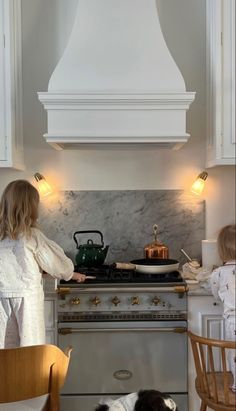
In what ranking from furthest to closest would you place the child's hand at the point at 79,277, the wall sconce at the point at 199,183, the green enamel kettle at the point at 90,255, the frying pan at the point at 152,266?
1. the wall sconce at the point at 199,183
2. the green enamel kettle at the point at 90,255
3. the frying pan at the point at 152,266
4. the child's hand at the point at 79,277

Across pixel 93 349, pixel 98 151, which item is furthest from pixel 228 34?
pixel 93 349

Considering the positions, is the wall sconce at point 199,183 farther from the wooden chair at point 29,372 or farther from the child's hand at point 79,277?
the wooden chair at point 29,372

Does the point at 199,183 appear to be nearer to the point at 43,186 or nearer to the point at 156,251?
the point at 156,251

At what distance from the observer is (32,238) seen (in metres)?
2.10

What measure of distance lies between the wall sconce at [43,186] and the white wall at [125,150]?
55 mm

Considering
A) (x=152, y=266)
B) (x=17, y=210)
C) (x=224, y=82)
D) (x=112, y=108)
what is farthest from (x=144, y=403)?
(x=224, y=82)

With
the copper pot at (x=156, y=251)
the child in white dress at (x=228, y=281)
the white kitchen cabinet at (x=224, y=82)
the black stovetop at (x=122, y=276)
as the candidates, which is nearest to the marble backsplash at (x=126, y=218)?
the copper pot at (x=156, y=251)

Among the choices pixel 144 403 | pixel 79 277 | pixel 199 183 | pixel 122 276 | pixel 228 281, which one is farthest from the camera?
pixel 199 183

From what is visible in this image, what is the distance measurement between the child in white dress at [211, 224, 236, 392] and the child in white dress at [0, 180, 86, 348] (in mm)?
680

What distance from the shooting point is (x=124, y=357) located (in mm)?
2330

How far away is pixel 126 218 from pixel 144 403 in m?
1.14

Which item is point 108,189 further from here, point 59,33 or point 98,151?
point 59,33

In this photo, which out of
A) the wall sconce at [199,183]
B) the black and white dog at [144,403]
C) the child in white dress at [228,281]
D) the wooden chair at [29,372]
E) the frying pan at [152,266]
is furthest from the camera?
the wall sconce at [199,183]

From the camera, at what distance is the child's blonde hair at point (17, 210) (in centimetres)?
206
